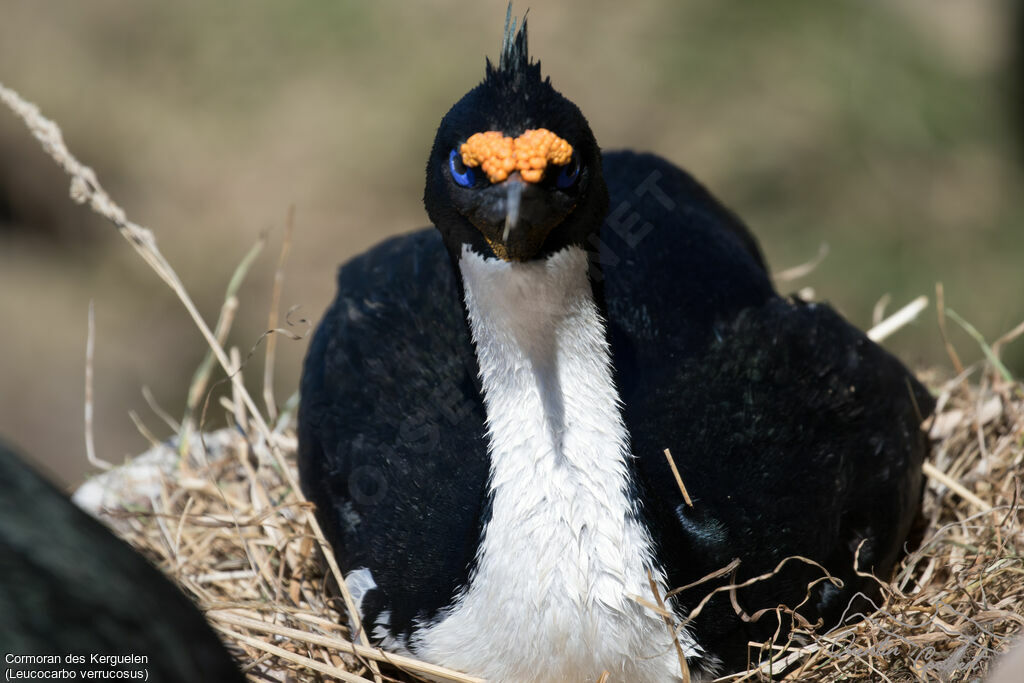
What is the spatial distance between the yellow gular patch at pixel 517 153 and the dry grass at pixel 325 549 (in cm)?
112

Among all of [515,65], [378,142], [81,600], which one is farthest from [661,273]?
[378,142]

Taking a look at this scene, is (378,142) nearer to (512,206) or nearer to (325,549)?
(325,549)

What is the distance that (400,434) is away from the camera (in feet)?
9.11

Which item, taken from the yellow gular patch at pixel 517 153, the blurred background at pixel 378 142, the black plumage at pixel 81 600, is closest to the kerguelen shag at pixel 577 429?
the yellow gular patch at pixel 517 153

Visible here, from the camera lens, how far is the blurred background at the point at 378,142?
21.3 ft

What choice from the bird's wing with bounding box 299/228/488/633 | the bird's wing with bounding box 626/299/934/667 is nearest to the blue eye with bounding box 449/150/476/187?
the bird's wing with bounding box 299/228/488/633

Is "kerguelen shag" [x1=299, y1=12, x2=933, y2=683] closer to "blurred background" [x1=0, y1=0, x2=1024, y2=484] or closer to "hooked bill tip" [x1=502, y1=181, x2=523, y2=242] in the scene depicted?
"hooked bill tip" [x1=502, y1=181, x2=523, y2=242]

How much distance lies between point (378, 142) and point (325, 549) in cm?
475

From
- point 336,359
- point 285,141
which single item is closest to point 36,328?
point 285,141

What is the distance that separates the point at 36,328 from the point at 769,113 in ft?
15.9

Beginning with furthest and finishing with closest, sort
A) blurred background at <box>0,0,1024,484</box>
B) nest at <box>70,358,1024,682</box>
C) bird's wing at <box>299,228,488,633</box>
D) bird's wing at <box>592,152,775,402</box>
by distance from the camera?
blurred background at <box>0,0,1024,484</box>
bird's wing at <box>592,152,775,402</box>
bird's wing at <box>299,228,488,633</box>
nest at <box>70,358,1024,682</box>

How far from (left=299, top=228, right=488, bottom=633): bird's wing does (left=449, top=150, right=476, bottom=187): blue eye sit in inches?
22.8

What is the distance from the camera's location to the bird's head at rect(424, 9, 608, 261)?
2111mm

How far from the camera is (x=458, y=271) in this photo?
8.19ft
